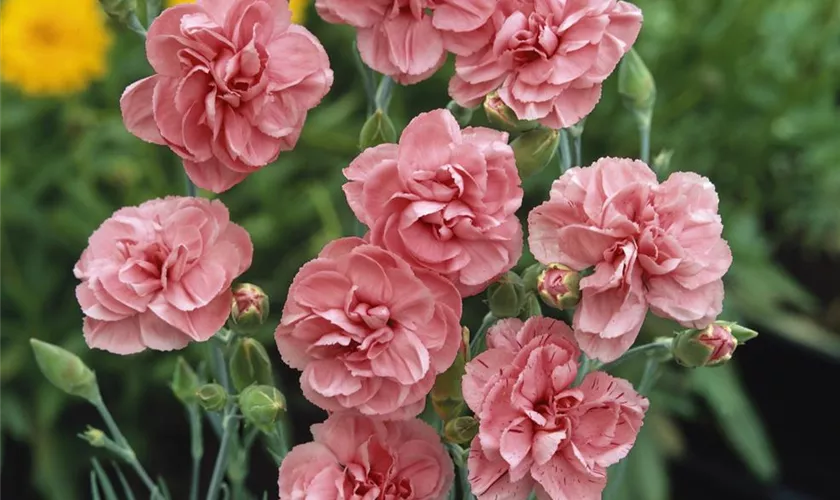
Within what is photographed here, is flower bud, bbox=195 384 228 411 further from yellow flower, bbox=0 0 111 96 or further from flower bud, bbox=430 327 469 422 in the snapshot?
yellow flower, bbox=0 0 111 96

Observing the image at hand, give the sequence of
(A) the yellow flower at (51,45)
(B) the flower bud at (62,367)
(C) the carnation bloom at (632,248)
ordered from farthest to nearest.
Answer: (A) the yellow flower at (51,45) → (B) the flower bud at (62,367) → (C) the carnation bloom at (632,248)

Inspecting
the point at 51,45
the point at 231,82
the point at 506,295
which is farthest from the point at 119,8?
the point at 51,45

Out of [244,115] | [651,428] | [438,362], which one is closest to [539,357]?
[438,362]

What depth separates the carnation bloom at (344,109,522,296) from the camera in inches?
12.5

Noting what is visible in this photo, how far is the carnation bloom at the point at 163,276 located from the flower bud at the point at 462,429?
0.30ft

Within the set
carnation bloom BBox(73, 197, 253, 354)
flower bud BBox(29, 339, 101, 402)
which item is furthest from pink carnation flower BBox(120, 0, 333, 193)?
flower bud BBox(29, 339, 101, 402)

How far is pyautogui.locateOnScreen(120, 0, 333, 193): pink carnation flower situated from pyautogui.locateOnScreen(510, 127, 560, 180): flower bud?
8 centimetres

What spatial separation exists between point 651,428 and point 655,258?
0.73 metres

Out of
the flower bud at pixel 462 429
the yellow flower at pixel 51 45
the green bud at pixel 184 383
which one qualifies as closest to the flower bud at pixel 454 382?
the flower bud at pixel 462 429

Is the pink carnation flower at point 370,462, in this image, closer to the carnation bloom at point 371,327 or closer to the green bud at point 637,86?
the carnation bloom at point 371,327

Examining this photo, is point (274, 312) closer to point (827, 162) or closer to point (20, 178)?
point (20, 178)

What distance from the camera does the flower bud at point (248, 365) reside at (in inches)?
15.2

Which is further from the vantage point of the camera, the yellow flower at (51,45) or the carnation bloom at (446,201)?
the yellow flower at (51,45)

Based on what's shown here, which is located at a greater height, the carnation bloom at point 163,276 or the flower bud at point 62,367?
the carnation bloom at point 163,276
